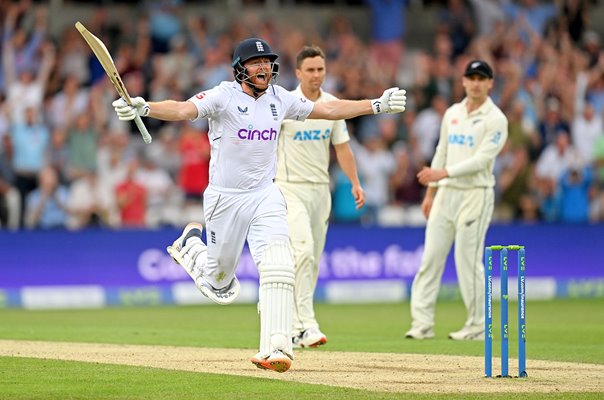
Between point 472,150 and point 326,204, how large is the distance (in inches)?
64.4

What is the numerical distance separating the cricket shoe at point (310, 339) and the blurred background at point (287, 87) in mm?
6465

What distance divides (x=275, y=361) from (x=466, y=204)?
426cm

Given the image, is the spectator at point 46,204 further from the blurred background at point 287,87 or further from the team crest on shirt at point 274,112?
the team crest on shirt at point 274,112

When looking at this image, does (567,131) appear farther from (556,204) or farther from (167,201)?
(167,201)

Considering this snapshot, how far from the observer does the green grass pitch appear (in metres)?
7.84

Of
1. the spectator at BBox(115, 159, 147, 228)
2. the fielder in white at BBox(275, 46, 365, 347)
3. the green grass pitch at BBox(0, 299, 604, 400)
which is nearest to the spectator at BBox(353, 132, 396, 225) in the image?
the green grass pitch at BBox(0, 299, 604, 400)

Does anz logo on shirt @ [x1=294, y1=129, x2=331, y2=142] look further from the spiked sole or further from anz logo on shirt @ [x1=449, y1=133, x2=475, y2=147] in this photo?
the spiked sole

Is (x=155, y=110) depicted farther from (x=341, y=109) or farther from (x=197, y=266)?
(x=197, y=266)

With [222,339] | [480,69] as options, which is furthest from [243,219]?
[480,69]

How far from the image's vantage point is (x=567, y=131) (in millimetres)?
20281

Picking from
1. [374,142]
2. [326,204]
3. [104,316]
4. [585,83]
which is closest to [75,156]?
[104,316]

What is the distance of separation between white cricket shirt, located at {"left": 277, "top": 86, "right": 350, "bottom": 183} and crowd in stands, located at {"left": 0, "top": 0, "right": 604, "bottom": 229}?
622 cm

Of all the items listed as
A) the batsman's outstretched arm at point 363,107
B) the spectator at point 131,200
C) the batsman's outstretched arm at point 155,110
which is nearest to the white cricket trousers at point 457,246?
the batsman's outstretched arm at point 363,107

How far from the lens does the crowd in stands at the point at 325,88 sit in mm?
17328
